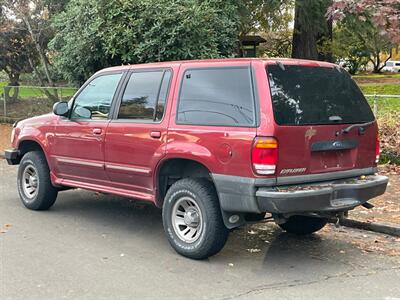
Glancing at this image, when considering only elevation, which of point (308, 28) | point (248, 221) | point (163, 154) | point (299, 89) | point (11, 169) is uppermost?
point (308, 28)

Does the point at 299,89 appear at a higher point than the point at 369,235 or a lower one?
higher

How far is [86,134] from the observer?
6.55 meters

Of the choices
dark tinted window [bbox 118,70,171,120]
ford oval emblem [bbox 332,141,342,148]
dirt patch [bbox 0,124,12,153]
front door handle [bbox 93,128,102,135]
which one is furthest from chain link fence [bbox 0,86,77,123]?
ford oval emblem [bbox 332,141,342,148]

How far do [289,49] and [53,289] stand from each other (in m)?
17.6

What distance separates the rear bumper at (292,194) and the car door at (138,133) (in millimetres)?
A: 952

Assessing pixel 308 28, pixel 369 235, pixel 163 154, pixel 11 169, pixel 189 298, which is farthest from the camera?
pixel 308 28

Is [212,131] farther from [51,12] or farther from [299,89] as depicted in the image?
[51,12]

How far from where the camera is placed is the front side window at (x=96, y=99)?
6.48 metres

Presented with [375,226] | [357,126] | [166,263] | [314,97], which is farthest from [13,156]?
[375,226]

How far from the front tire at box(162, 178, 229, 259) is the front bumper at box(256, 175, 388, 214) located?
58 centimetres

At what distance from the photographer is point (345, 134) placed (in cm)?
536

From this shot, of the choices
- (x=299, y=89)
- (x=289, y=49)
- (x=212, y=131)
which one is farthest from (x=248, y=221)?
(x=289, y=49)

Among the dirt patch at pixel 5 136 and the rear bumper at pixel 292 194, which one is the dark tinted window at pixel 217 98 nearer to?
the rear bumper at pixel 292 194

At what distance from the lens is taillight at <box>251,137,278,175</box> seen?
15.8ft
